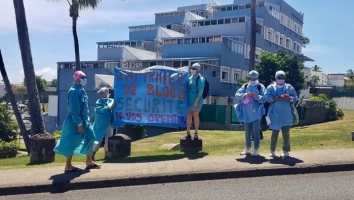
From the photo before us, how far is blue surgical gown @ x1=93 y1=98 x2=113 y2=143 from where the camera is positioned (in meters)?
9.27

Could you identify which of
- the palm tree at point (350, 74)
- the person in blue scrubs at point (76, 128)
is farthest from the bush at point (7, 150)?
the palm tree at point (350, 74)

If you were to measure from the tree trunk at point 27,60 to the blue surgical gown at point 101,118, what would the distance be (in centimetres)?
567

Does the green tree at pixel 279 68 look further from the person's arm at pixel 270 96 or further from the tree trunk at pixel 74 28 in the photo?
the person's arm at pixel 270 96

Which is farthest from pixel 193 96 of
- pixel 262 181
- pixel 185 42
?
pixel 185 42

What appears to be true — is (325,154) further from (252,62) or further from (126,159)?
(252,62)

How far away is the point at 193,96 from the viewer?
951 centimetres

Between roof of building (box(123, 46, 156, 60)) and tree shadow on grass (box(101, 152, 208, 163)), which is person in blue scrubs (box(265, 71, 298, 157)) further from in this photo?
roof of building (box(123, 46, 156, 60))

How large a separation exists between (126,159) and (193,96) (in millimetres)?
2142

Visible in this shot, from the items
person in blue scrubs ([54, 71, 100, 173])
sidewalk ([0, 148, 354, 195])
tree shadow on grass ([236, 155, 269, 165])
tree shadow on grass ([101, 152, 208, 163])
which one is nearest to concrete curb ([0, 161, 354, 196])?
sidewalk ([0, 148, 354, 195])

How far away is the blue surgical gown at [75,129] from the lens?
24.7ft

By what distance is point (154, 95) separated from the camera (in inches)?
382

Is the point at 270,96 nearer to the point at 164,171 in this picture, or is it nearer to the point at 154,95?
the point at 164,171

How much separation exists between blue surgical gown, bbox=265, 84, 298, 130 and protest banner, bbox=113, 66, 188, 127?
2205 millimetres

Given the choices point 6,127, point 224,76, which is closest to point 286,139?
point 6,127
